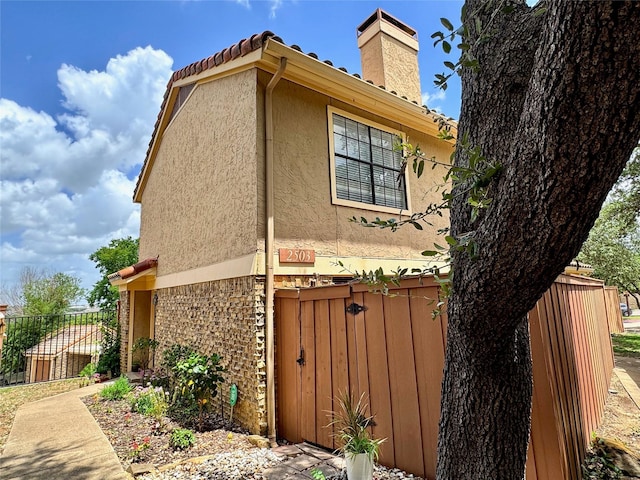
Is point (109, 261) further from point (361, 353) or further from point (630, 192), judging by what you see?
point (630, 192)

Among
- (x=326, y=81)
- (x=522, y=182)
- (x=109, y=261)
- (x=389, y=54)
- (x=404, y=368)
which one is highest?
(x=389, y=54)

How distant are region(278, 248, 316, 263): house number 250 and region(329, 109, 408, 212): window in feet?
4.32

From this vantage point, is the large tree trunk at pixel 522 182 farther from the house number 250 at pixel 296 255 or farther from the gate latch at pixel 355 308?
the house number 250 at pixel 296 255

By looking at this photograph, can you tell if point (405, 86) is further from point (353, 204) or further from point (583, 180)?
point (583, 180)

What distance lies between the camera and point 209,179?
26.1 ft

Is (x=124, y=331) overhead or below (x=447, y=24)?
below

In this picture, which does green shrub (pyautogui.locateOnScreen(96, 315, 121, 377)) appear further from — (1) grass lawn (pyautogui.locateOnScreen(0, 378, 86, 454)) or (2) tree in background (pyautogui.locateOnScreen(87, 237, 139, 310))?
(2) tree in background (pyautogui.locateOnScreen(87, 237, 139, 310))

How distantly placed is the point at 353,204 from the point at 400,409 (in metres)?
4.19

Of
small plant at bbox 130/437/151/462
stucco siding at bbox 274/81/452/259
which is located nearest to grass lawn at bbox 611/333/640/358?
stucco siding at bbox 274/81/452/259

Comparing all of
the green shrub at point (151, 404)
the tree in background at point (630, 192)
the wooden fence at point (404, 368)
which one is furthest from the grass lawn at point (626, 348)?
the green shrub at point (151, 404)

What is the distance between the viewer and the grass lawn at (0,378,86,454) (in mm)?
7271

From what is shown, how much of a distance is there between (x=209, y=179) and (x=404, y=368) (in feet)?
19.1

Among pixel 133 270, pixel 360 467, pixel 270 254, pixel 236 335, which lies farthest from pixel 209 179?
pixel 360 467

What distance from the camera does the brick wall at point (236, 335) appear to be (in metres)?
5.69
